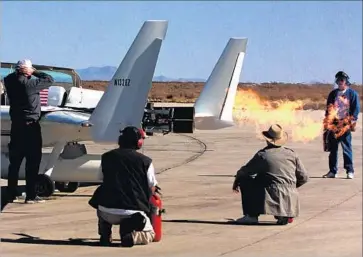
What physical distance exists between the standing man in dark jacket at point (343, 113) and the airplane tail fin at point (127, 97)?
13.8 ft

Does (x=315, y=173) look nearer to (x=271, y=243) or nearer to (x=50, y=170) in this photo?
(x=50, y=170)

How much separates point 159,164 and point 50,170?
5466mm

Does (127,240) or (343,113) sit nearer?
(127,240)

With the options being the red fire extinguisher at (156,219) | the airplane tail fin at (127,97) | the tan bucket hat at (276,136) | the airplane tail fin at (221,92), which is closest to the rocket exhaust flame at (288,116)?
the airplane tail fin at (221,92)

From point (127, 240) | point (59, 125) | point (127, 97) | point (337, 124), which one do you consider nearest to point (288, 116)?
point (337, 124)

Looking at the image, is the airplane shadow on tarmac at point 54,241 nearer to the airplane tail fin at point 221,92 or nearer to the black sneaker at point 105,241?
the black sneaker at point 105,241

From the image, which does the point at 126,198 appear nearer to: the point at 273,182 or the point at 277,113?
the point at 273,182

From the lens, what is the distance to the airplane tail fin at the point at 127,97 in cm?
1120

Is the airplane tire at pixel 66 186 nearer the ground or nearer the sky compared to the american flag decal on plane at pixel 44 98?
nearer the ground

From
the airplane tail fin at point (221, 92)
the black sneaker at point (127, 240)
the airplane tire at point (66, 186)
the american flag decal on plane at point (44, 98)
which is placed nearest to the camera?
the black sneaker at point (127, 240)

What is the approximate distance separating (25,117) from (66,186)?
1.83 metres

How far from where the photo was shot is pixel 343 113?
14.4m

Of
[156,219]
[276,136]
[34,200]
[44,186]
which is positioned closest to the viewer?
[156,219]

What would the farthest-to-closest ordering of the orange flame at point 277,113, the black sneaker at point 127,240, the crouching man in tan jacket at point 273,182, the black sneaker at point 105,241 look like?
1. the orange flame at point 277,113
2. the crouching man in tan jacket at point 273,182
3. the black sneaker at point 105,241
4. the black sneaker at point 127,240
